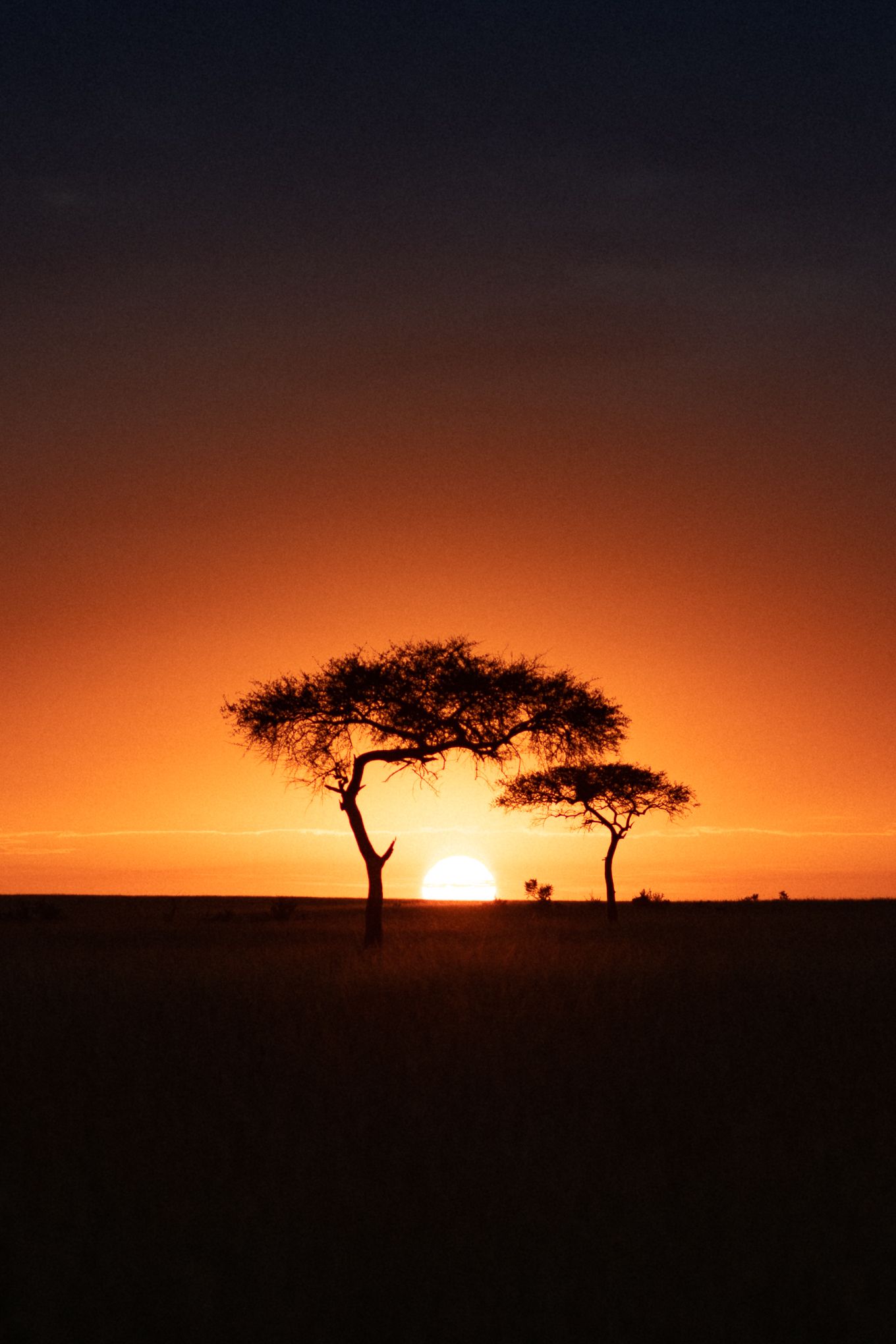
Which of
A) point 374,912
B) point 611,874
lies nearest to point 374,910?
point 374,912

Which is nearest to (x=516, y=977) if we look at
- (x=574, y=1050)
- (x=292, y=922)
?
(x=574, y=1050)

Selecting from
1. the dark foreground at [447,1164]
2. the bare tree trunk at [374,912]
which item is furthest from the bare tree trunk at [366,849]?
the dark foreground at [447,1164]

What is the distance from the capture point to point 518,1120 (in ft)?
37.2

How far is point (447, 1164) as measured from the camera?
9.88 meters

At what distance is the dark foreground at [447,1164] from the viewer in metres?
6.92

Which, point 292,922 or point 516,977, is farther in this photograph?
point 292,922

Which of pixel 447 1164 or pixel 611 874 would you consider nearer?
pixel 447 1164

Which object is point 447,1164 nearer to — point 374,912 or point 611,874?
point 374,912

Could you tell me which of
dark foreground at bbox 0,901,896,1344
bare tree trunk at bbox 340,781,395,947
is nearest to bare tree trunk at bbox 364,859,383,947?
bare tree trunk at bbox 340,781,395,947

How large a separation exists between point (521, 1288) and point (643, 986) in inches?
645

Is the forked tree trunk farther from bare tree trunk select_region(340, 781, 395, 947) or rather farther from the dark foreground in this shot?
the dark foreground

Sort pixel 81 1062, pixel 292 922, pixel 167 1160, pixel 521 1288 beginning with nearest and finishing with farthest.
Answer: pixel 521 1288, pixel 167 1160, pixel 81 1062, pixel 292 922

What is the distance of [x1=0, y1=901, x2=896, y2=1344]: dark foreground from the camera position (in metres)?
6.92

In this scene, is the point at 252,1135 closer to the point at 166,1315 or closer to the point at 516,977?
the point at 166,1315
